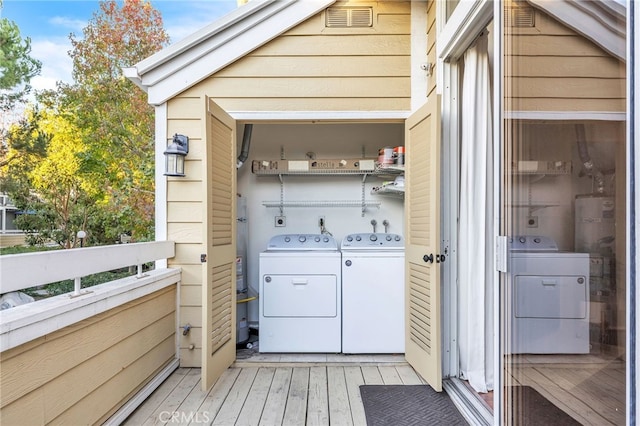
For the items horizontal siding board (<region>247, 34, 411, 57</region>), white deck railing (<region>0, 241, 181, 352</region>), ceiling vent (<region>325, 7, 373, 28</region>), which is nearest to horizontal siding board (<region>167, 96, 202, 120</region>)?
horizontal siding board (<region>247, 34, 411, 57</region>)

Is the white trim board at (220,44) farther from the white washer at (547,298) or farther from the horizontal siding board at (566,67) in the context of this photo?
the white washer at (547,298)

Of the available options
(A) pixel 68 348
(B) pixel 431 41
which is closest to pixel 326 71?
(B) pixel 431 41

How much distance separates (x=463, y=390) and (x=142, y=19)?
8.01m

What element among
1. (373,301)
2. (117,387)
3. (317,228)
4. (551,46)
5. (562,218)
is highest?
(551,46)

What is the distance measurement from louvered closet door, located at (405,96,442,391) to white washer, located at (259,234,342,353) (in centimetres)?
60

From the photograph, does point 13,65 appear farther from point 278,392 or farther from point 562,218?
point 562,218

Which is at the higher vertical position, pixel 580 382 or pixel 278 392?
pixel 580 382

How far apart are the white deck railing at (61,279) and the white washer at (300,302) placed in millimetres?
999

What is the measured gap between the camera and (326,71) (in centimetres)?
271

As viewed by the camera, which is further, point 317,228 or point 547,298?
point 317,228

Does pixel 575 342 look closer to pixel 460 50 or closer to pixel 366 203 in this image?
pixel 460 50

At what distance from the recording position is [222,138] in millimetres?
2449

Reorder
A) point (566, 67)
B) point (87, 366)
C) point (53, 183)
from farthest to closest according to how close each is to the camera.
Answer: point (53, 183) → point (87, 366) → point (566, 67)

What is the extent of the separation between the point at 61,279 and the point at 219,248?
102cm
